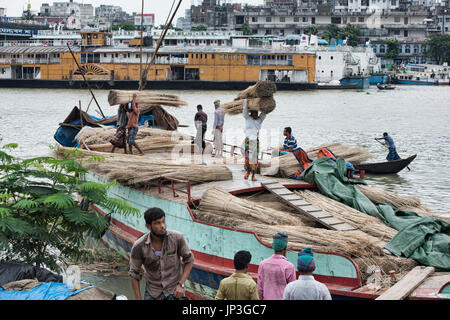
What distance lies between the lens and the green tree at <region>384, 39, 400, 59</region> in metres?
93.7

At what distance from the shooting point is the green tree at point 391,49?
93.7 meters

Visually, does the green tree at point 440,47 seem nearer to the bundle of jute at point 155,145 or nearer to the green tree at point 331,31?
the green tree at point 331,31

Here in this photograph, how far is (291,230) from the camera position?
7379 mm

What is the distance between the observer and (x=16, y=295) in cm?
551

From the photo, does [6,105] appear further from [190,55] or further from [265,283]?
[265,283]

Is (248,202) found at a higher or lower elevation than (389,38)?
lower

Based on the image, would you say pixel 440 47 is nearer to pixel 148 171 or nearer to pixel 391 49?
pixel 391 49

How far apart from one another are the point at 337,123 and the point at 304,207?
28.1m

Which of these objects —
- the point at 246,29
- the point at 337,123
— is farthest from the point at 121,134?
the point at 246,29

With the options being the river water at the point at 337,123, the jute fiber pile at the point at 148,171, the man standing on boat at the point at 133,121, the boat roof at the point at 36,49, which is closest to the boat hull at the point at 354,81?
the river water at the point at 337,123

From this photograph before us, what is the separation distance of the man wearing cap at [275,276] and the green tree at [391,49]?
305ft

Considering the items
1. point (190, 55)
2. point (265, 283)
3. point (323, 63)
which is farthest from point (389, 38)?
point (265, 283)

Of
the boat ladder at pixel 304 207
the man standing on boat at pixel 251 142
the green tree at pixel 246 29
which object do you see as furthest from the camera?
the green tree at pixel 246 29

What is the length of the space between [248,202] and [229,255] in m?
0.86
